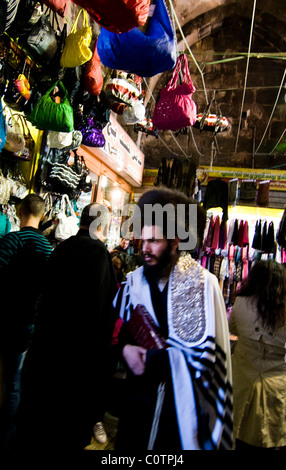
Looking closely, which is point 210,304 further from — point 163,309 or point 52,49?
point 52,49

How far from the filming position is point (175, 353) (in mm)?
1096

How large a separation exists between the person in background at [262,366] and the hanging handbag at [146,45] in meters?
2.01

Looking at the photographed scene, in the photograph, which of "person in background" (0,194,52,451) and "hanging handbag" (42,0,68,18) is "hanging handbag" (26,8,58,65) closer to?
"hanging handbag" (42,0,68,18)

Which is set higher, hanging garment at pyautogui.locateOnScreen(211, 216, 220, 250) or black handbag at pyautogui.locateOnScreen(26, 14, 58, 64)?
black handbag at pyautogui.locateOnScreen(26, 14, 58, 64)

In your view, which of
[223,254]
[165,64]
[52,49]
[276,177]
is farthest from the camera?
[276,177]

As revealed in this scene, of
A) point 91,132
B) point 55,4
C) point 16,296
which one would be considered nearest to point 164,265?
point 16,296

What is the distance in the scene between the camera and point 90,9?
172cm

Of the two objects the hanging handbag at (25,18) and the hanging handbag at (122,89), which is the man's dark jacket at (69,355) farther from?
the hanging handbag at (122,89)

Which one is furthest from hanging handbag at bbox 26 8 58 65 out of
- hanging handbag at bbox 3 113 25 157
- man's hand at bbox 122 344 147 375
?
man's hand at bbox 122 344 147 375

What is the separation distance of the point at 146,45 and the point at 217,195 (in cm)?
374

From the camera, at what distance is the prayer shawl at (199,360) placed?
3.43 feet

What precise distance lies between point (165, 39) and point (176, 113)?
1.03m

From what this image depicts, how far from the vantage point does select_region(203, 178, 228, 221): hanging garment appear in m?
5.48
